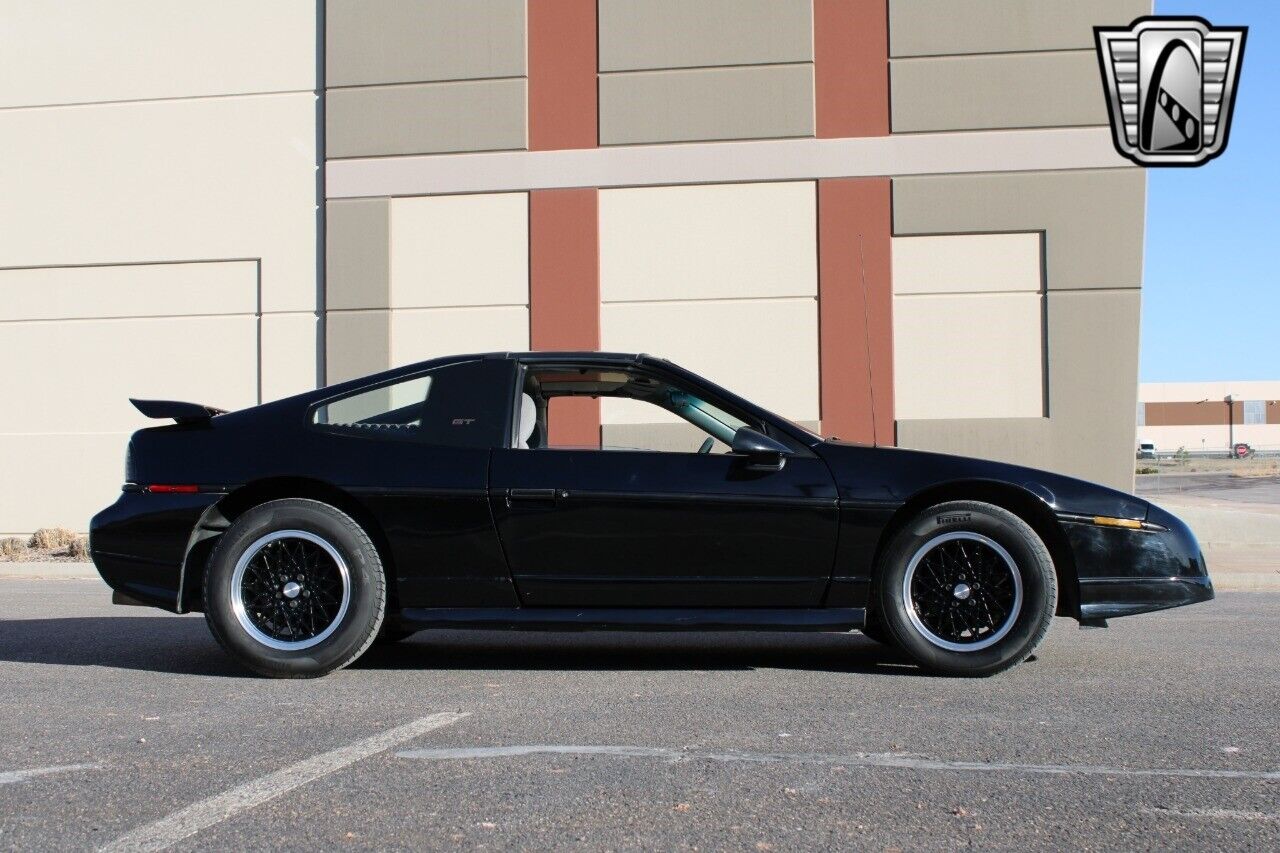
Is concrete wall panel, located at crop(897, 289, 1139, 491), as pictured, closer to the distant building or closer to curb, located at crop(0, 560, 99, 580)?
curb, located at crop(0, 560, 99, 580)

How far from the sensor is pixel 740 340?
15734mm

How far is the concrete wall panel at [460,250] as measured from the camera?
16203mm

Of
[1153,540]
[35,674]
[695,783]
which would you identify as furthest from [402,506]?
[1153,540]

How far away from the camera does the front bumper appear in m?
5.36

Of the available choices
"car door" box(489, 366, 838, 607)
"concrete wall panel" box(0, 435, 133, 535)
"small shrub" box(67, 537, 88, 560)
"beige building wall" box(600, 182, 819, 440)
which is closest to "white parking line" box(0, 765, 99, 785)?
"car door" box(489, 366, 838, 607)

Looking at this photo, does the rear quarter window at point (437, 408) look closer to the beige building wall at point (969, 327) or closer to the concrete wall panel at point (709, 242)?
the concrete wall panel at point (709, 242)

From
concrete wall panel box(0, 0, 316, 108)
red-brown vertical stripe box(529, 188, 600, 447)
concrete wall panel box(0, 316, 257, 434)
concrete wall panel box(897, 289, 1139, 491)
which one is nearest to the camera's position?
concrete wall panel box(897, 289, 1139, 491)

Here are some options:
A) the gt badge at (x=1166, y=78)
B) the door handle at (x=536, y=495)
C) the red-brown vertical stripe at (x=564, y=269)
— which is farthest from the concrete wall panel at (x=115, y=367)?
the door handle at (x=536, y=495)

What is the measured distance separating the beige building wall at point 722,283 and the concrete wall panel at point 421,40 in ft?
7.71

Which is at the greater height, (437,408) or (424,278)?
(424,278)

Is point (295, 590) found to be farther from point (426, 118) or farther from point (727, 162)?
point (426, 118)

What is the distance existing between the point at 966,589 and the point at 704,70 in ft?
38.6

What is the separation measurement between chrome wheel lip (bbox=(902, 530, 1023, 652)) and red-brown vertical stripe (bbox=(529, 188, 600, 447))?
10.8 meters

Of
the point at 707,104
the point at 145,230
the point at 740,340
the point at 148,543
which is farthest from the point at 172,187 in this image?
the point at 148,543
